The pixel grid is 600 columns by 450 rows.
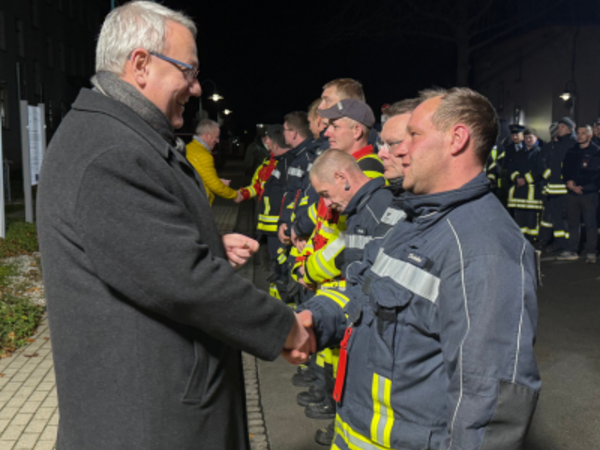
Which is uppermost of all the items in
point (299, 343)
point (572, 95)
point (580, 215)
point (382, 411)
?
point (572, 95)

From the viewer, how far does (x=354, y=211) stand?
12.8ft

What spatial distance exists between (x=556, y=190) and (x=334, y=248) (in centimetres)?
918

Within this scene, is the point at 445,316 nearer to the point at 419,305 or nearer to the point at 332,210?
the point at 419,305

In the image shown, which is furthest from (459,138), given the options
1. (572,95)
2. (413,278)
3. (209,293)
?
(572,95)

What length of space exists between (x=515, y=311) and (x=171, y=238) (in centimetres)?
105

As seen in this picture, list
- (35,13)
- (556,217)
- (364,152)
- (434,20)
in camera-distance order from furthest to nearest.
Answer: (35,13) → (434,20) → (556,217) → (364,152)

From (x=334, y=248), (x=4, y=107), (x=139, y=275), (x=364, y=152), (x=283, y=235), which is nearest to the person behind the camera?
(x=139, y=275)

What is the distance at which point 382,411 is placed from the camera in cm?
231

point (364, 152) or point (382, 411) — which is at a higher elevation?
point (364, 152)

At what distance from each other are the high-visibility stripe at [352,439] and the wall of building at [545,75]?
2771 cm

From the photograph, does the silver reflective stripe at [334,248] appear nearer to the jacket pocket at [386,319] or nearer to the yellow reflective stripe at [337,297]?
the yellow reflective stripe at [337,297]

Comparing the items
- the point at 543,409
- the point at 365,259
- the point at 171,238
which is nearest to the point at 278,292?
the point at 543,409

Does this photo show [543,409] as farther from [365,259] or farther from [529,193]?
[529,193]

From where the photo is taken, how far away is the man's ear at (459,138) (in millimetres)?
2143
